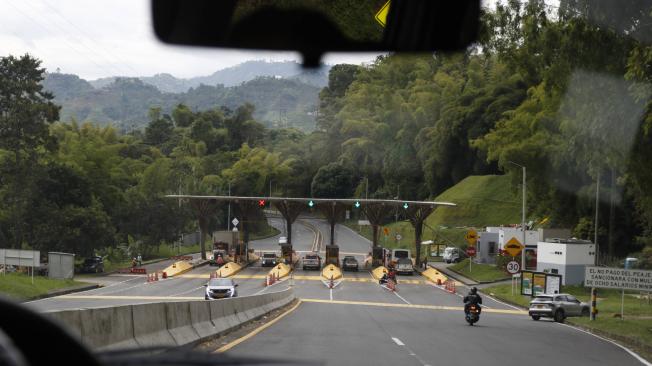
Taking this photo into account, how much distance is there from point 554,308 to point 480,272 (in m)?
33.5

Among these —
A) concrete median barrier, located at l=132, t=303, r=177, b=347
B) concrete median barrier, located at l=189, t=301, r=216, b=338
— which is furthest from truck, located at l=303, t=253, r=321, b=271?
concrete median barrier, located at l=132, t=303, r=177, b=347

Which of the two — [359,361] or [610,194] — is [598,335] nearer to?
[359,361]

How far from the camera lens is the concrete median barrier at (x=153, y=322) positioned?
10.5 metres

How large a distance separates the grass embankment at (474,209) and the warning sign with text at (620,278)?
55834 millimetres

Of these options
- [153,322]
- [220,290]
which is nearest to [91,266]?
[220,290]

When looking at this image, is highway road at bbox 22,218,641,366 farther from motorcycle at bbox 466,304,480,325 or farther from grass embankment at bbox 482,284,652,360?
grass embankment at bbox 482,284,652,360

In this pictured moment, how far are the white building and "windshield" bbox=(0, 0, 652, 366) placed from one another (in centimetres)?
15

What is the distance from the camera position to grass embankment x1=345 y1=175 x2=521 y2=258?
3625 inches

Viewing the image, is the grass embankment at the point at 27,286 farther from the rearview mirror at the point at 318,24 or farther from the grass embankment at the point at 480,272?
the rearview mirror at the point at 318,24

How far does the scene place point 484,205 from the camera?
3720 inches

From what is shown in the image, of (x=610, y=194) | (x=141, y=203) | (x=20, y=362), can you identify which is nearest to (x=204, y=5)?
(x=20, y=362)

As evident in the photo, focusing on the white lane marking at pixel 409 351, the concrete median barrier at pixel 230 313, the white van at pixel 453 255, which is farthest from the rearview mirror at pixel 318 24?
the white van at pixel 453 255

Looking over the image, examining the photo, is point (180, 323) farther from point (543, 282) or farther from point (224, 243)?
point (224, 243)

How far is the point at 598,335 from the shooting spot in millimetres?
27656
